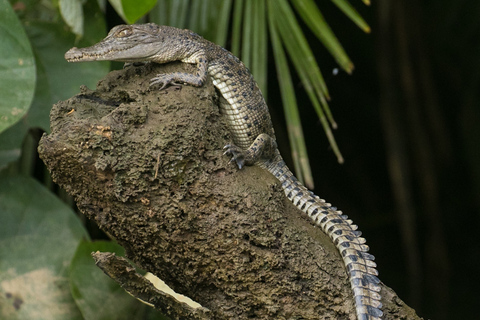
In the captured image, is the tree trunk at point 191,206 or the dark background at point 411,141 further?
the dark background at point 411,141

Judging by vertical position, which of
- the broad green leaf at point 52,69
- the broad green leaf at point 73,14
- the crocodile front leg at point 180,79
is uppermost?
the crocodile front leg at point 180,79

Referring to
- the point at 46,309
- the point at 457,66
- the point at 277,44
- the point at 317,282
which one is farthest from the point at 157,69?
the point at 457,66

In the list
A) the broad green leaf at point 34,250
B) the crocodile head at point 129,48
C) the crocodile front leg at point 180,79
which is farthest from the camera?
the broad green leaf at point 34,250

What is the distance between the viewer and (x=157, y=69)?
2.32 m

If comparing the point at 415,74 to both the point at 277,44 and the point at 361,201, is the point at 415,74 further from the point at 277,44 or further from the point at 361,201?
the point at 277,44

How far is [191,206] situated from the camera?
1.90 m

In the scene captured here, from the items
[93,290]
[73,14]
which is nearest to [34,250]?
[93,290]

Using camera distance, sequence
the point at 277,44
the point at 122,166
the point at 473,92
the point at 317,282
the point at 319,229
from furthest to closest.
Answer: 1. the point at 473,92
2. the point at 277,44
3. the point at 319,229
4. the point at 317,282
5. the point at 122,166

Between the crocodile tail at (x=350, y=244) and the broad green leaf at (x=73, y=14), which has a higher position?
the broad green leaf at (x=73, y=14)

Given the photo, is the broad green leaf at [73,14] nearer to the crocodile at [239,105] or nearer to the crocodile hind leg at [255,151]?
the crocodile at [239,105]

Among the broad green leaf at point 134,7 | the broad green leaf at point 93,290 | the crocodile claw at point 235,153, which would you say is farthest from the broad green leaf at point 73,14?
the crocodile claw at point 235,153

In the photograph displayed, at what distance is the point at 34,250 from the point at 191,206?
5.57 ft

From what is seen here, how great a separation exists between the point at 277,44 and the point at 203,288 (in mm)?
1564

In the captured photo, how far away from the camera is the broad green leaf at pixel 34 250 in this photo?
2.99 metres
